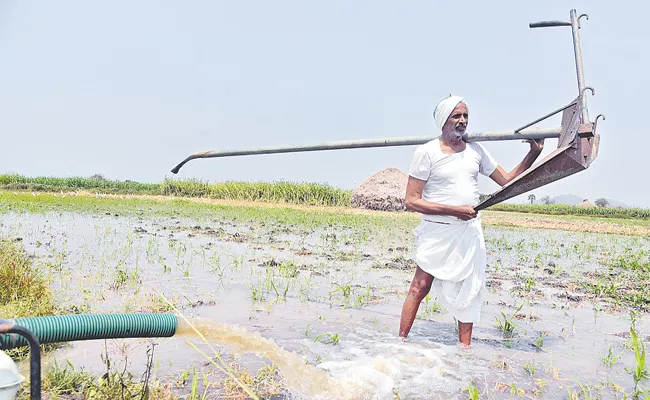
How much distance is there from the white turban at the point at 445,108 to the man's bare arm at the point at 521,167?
1.95 feet

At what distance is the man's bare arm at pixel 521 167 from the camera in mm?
3541

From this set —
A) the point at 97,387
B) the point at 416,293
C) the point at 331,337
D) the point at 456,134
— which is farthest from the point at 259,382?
the point at 456,134

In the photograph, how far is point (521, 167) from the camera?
3.63 metres

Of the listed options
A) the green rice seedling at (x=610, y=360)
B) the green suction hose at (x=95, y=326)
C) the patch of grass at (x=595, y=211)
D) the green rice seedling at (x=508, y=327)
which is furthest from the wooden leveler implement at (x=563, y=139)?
the patch of grass at (x=595, y=211)

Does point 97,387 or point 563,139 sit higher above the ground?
point 563,139

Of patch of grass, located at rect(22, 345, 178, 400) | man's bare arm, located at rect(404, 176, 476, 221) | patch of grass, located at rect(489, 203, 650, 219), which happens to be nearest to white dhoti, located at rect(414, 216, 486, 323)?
man's bare arm, located at rect(404, 176, 476, 221)

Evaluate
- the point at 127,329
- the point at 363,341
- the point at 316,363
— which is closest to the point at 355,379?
the point at 316,363

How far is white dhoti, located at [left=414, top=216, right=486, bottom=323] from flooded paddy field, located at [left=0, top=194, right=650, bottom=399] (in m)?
0.30

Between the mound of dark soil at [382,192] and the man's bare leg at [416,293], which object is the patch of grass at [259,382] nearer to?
the man's bare leg at [416,293]

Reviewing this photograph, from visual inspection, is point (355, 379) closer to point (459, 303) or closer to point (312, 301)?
point (459, 303)

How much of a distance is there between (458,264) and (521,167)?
2.82 feet

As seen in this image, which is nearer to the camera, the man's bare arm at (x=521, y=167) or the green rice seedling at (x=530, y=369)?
the green rice seedling at (x=530, y=369)

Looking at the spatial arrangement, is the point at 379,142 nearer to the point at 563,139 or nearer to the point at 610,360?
the point at 563,139

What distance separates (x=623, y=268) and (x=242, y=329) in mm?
6054
